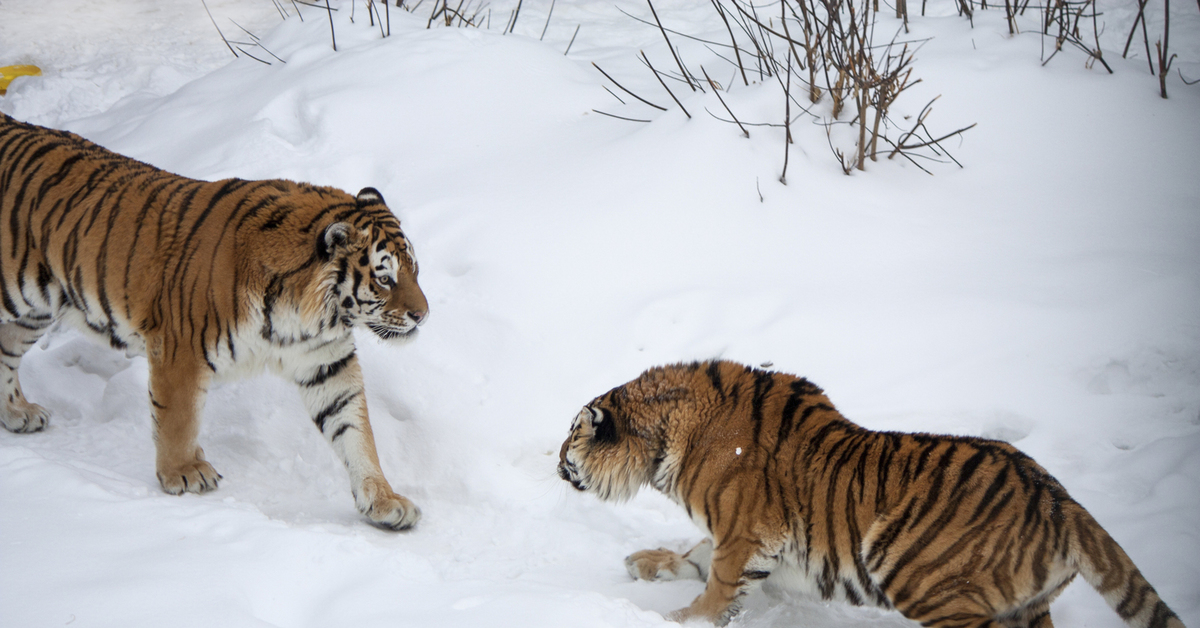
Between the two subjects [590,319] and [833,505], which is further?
[590,319]

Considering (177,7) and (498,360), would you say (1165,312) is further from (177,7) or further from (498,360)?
(177,7)

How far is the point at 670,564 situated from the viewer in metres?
2.75

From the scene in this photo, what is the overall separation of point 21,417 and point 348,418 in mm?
1417

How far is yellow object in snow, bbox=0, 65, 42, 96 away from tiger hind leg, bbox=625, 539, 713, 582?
6.64 meters

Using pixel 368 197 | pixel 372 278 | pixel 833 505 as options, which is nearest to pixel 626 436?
pixel 833 505

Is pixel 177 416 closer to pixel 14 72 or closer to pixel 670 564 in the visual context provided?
pixel 670 564

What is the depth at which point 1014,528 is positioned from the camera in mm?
2094

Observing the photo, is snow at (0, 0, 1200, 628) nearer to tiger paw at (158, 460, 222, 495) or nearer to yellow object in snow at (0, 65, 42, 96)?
tiger paw at (158, 460, 222, 495)

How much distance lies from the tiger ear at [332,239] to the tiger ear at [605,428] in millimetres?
1055

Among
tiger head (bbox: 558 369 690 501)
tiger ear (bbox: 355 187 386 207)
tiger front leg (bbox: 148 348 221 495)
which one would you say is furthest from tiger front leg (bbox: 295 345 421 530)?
tiger head (bbox: 558 369 690 501)

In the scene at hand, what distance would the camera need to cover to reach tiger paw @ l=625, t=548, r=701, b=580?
272cm

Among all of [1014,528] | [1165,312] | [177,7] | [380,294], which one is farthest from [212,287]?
[177,7]

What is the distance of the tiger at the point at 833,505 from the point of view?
2082mm

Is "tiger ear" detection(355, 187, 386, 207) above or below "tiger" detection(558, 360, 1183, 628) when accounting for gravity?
above
